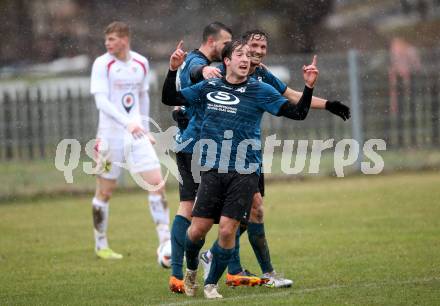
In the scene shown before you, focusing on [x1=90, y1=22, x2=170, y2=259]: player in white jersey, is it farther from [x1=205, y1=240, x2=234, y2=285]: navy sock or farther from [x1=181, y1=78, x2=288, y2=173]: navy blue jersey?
[x1=181, y1=78, x2=288, y2=173]: navy blue jersey

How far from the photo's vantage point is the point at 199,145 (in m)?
8.45

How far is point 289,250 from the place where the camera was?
35.6 feet

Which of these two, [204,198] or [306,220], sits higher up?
[204,198]

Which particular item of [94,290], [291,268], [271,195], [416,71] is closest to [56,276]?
[94,290]

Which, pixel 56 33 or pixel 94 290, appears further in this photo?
pixel 56 33

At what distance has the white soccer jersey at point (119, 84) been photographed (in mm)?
10992

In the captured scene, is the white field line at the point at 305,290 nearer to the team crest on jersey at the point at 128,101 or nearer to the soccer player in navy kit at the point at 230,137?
the soccer player in navy kit at the point at 230,137

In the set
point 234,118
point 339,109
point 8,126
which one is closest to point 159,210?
point 234,118

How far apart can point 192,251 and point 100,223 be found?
3.16 meters

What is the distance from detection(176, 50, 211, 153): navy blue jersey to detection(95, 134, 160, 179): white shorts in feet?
6.35

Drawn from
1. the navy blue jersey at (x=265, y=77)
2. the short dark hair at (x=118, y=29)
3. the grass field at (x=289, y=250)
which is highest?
the short dark hair at (x=118, y=29)

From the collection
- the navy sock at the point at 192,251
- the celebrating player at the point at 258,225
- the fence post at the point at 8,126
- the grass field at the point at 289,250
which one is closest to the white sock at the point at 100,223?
the grass field at the point at 289,250

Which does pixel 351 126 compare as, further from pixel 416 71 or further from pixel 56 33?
pixel 56 33

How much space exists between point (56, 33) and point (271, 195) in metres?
12.7
